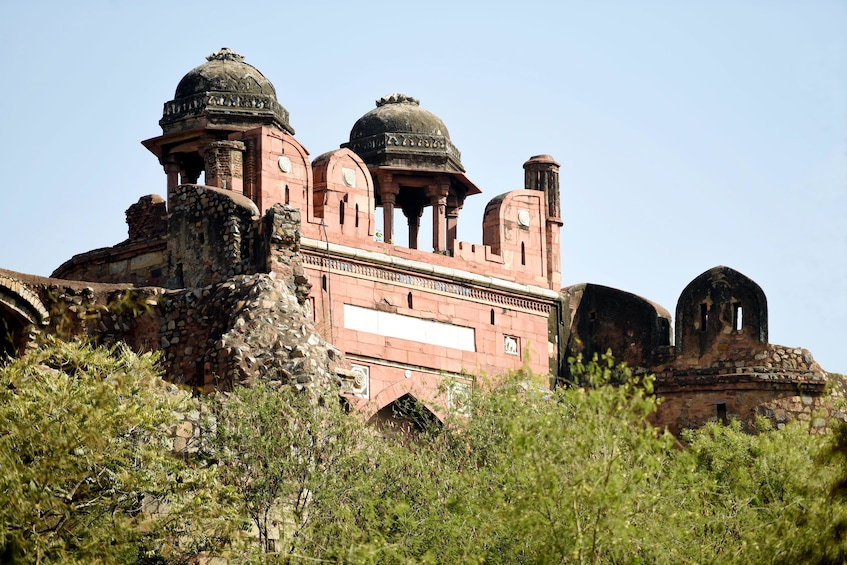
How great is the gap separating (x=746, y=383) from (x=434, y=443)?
27.1 feet

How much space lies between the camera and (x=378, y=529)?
645 inches

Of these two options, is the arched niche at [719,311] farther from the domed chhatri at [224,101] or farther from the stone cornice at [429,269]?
the domed chhatri at [224,101]

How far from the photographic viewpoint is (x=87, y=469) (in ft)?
48.7

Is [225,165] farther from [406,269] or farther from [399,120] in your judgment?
[399,120]

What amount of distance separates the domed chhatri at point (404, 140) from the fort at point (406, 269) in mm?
23

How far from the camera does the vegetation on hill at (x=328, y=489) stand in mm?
14062

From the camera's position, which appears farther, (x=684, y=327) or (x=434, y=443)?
(x=684, y=327)

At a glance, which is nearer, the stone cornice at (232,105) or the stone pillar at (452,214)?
the stone cornice at (232,105)

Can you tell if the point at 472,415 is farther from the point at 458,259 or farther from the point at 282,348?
the point at 458,259

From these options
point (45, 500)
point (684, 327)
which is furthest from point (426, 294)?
point (45, 500)

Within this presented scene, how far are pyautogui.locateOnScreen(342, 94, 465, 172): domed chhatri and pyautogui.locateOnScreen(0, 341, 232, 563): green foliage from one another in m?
14.0

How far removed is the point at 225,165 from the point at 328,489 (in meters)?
9.07

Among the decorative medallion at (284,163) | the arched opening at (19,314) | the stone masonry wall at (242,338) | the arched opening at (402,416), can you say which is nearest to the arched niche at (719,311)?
the arched opening at (402,416)

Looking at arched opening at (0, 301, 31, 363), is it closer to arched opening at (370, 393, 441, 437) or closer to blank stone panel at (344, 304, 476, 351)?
arched opening at (370, 393, 441, 437)
